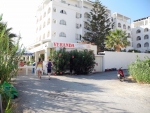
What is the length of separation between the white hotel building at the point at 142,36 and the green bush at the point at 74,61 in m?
39.1

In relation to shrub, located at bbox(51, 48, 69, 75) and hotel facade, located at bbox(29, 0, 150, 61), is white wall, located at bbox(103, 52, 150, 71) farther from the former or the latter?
hotel facade, located at bbox(29, 0, 150, 61)

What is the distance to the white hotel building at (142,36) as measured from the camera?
50812mm

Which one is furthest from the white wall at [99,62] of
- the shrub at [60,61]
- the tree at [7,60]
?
the tree at [7,60]

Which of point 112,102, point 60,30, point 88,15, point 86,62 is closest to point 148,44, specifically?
point 88,15

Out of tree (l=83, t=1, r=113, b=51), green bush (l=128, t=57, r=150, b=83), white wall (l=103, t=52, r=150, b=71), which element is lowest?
green bush (l=128, t=57, r=150, b=83)

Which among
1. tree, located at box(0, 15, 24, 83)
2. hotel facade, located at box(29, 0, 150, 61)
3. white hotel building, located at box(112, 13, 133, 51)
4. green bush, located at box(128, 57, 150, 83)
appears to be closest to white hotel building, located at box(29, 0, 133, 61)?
hotel facade, located at box(29, 0, 150, 61)

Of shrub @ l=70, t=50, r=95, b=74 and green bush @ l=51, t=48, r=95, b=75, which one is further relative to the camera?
shrub @ l=70, t=50, r=95, b=74

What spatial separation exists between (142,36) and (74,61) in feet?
143

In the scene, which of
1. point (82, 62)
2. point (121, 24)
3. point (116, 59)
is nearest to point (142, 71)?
point (82, 62)

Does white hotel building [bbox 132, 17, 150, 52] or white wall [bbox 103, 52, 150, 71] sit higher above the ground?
white hotel building [bbox 132, 17, 150, 52]

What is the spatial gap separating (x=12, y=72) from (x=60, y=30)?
27340 mm

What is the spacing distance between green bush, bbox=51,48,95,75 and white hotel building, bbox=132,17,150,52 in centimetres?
3906

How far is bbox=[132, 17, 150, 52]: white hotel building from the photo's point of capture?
50.8 meters

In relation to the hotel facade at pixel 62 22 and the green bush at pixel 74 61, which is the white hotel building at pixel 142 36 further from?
the green bush at pixel 74 61
